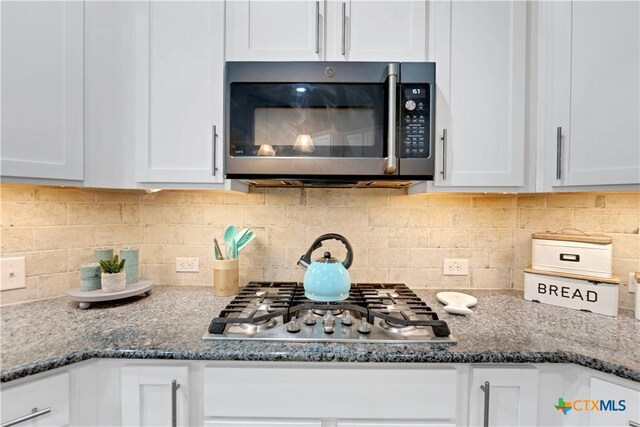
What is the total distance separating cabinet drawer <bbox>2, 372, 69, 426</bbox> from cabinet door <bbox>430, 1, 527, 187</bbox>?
1375mm

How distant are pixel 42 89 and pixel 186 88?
17.8 inches

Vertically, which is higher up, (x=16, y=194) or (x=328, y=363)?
(x=16, y=194)

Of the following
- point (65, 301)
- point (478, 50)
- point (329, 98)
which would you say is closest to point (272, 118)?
point (329, 98)

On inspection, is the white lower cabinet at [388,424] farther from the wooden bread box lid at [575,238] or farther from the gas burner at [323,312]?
the wooden bread box lid at [575,238]

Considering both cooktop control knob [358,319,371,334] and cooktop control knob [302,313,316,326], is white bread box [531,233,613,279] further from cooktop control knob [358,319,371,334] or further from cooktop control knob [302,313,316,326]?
cooktop control knob [302,313,316,326]

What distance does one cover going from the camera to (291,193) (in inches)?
58.2

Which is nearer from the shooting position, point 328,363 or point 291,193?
point 328,363

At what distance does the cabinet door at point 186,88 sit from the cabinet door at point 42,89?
22 centimetres

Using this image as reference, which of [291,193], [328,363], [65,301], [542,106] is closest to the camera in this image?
[328,363]

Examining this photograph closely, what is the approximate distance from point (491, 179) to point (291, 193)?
0.87 meters

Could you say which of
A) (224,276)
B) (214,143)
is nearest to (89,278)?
(224,276)

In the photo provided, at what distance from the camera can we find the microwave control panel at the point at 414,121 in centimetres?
108

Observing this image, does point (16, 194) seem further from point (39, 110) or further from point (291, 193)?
point (291, 193)

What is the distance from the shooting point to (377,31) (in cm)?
115
